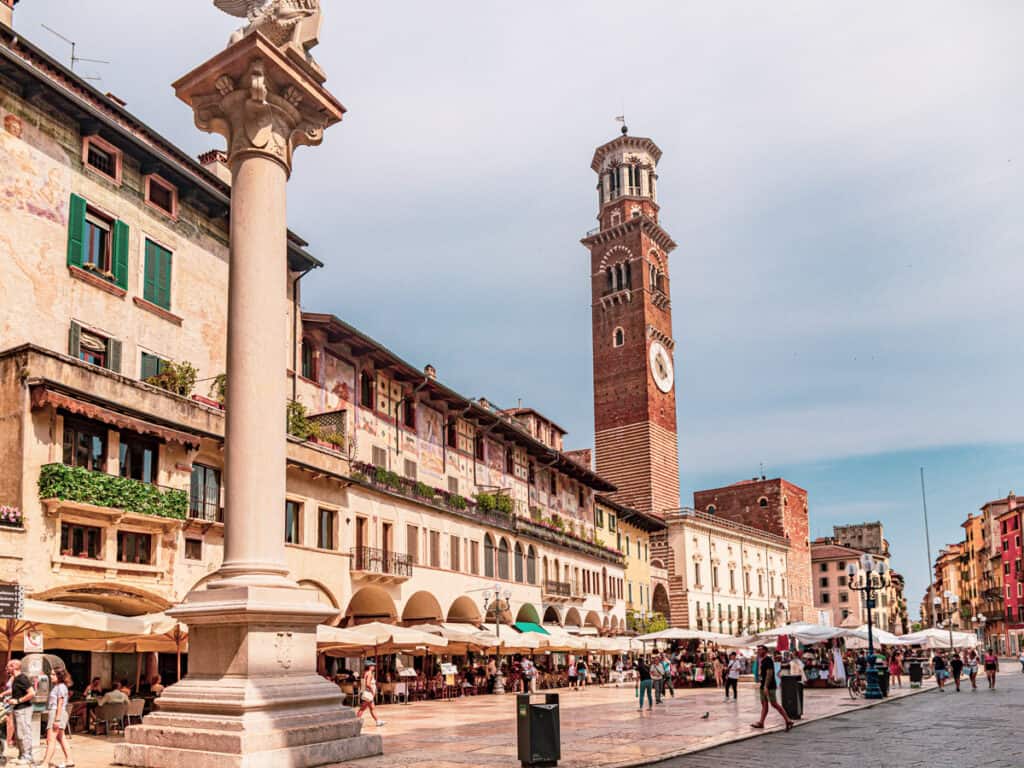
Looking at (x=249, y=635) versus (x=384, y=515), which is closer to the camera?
(x=249, y=635)

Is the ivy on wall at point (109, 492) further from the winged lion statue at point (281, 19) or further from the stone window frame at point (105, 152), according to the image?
the winged lion statue at point (281, 19)

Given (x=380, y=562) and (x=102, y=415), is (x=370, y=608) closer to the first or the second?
(x=380, y=562)

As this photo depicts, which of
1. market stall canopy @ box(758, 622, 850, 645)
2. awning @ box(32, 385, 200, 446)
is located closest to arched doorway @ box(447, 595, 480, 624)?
market stall canopy @ box(758, 622, 850, 645)

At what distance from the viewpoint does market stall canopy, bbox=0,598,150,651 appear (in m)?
17.8

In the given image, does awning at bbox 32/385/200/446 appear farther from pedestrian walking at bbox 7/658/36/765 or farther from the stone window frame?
pedestrian walking at bbox 7/658/36/765

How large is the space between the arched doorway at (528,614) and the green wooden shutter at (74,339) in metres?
26.9

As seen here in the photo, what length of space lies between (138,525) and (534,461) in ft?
103

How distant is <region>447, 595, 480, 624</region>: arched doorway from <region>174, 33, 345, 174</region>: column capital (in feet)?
93.0

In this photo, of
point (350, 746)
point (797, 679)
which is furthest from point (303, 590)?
point (797, 679)

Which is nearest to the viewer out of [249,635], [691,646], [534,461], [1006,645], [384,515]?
[249,635]

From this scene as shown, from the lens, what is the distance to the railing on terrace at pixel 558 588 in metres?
49.9

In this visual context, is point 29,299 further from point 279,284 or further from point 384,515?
point 384,515

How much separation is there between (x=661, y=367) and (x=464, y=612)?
1954 inches

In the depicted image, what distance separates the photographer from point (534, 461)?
53.3 m
